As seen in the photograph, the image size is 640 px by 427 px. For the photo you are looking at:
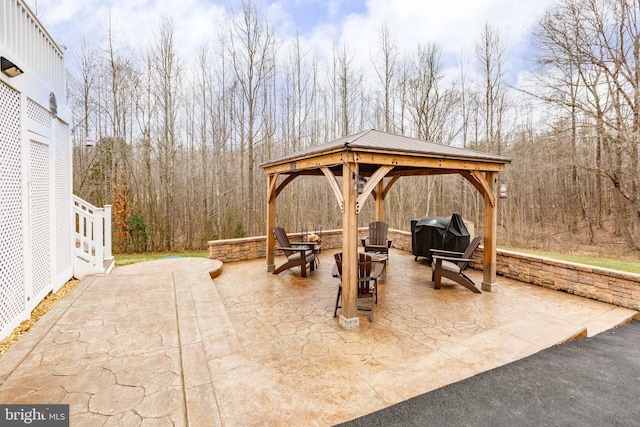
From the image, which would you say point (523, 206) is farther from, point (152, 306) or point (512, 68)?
point (152, 306)

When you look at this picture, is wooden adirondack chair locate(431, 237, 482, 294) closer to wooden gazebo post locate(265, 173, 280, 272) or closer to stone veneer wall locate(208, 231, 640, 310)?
stone veneer wall locate(208, 231, 640, 310)

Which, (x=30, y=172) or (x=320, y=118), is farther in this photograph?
(x=320, y=118)

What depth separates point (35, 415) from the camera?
2014 mm

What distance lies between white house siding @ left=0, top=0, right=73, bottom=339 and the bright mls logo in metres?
1.45

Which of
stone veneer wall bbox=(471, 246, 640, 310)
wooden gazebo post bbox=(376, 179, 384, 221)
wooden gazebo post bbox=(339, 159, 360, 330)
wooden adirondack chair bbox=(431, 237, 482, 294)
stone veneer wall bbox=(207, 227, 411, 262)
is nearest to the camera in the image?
wooden gazebo post bbox=(339, 159, 360, 330)

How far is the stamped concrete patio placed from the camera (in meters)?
2.19

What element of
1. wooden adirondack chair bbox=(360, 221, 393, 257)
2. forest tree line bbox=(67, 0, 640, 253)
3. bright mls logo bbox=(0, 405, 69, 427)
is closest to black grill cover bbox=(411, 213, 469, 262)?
wooden adirondack chair bbox=(360, 221, 393, 257)

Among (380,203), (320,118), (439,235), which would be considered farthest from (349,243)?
(320,118)

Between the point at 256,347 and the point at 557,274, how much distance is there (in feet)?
17.0

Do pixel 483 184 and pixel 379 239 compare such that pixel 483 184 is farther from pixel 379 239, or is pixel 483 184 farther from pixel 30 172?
pixel 30 172

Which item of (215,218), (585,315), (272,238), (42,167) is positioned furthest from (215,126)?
(585,315)

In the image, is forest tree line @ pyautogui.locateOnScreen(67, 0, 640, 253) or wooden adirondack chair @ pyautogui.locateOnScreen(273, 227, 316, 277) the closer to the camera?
wooden adirondack chair @ pyautogui.locateOnScreen(273, 227, 316, 277)

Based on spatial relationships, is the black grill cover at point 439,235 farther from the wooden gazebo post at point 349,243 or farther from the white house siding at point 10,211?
the white house siding at point 10,211

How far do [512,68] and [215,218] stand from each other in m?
12.7
